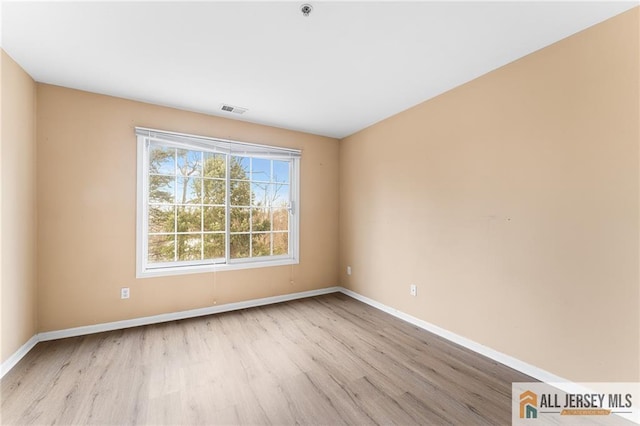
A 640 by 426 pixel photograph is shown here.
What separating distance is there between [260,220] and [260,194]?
15.2 inches

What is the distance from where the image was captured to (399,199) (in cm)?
328

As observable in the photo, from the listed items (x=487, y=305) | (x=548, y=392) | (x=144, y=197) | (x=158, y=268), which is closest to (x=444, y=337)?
(x=487, y=305)

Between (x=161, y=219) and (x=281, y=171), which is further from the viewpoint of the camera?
(x=281, y=171)

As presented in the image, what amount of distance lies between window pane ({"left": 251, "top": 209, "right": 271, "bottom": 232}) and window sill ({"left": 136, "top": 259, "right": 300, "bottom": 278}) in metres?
0.49

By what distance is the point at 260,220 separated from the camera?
3852 millimetres

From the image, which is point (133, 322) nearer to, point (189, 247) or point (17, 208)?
point (189, 247)

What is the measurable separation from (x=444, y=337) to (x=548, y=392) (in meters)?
0.89

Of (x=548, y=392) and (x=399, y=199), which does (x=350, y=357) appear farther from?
(x=399, y=199)

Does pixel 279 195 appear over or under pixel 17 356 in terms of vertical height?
over

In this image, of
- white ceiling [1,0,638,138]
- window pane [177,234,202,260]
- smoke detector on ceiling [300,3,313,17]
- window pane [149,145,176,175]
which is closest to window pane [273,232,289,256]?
window pane [177,234,202,260]

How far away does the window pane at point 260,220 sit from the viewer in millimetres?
3789

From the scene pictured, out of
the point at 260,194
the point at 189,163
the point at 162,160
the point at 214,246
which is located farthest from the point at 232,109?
the point at 214,246
